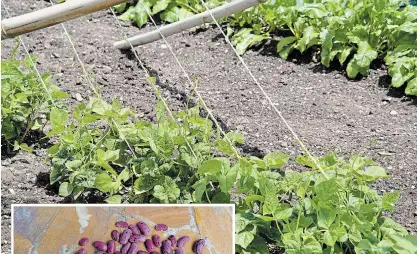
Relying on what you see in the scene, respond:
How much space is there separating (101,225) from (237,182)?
0.53 m

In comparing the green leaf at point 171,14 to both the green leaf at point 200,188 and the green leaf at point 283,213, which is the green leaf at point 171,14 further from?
the green leaf at point 283,213

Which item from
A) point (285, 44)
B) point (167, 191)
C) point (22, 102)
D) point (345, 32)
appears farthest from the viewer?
point (285, 44)

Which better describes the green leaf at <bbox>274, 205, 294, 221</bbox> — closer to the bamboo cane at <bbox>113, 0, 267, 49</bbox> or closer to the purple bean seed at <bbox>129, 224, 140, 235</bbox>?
the purple bean seed at <bbox>129, 224, 140, 235</bbox>

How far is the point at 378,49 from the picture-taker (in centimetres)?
392

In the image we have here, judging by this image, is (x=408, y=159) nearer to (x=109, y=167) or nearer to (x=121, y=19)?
(x=109, y=167)

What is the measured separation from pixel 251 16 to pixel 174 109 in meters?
0.85

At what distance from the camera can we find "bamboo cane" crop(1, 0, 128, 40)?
107 inches

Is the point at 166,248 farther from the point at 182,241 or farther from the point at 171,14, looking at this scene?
the point at 171,14

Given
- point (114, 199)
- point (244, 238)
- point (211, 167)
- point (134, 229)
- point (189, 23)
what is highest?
point (134, 229)

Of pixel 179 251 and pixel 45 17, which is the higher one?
pixel 45 17

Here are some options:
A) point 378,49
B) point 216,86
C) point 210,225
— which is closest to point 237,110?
point 216,86

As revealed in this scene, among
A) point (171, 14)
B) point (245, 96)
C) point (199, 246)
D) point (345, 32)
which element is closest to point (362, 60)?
point (345, 32)

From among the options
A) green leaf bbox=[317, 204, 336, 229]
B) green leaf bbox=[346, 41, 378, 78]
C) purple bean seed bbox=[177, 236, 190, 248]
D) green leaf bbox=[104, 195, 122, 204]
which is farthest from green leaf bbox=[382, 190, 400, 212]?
green leaf bbox=[346, 41, 378, 78]

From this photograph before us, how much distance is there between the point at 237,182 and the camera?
8.58 feet
